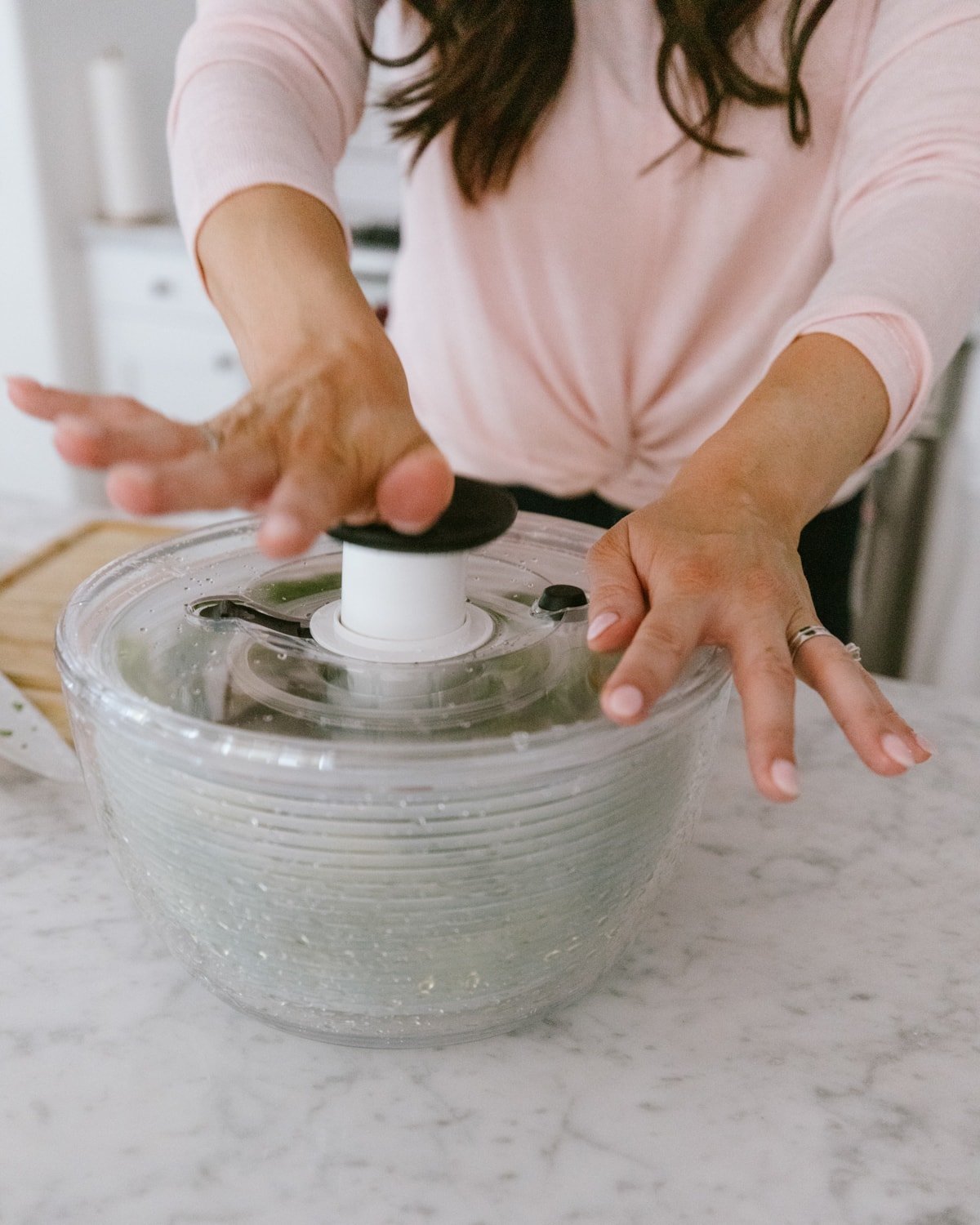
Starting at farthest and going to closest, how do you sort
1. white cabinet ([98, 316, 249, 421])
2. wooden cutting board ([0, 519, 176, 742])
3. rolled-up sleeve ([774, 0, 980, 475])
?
white cabinet ([98, 316, 249, 421]), wooden cutting board ([0, 519, 176, 742]), rolled-up sleeve ([774, 0, 980, 475])

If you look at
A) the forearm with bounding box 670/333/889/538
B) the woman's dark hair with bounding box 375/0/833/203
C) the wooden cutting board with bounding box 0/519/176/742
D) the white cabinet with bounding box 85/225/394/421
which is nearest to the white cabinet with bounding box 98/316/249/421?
the white cabinet with bounding box 85/225/394/421

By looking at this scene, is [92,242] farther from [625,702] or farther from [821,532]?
[625,702]

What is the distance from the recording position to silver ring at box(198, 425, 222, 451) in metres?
0.42

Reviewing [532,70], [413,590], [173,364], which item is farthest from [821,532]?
[173,364]

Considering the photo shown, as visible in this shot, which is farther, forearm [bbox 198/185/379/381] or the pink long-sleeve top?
the pink long-sleeve top

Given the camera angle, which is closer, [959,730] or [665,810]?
[665,810]

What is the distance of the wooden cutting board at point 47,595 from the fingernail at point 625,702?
0.42m

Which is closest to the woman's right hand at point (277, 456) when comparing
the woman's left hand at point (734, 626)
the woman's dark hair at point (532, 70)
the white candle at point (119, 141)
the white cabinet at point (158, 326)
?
the woman's left hand at point (734, 626)

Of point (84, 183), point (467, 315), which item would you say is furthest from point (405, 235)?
point (84, 183)

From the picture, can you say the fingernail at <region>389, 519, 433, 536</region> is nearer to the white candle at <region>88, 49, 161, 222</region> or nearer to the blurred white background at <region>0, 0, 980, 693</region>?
the blurred white background at <region>0, 0, 980, 693</region>

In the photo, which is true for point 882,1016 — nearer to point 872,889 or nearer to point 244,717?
point 872,889

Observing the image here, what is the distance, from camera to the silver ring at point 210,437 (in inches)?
16.4

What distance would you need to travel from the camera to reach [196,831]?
16.2 inches

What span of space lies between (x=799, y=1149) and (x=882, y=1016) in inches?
3.7
